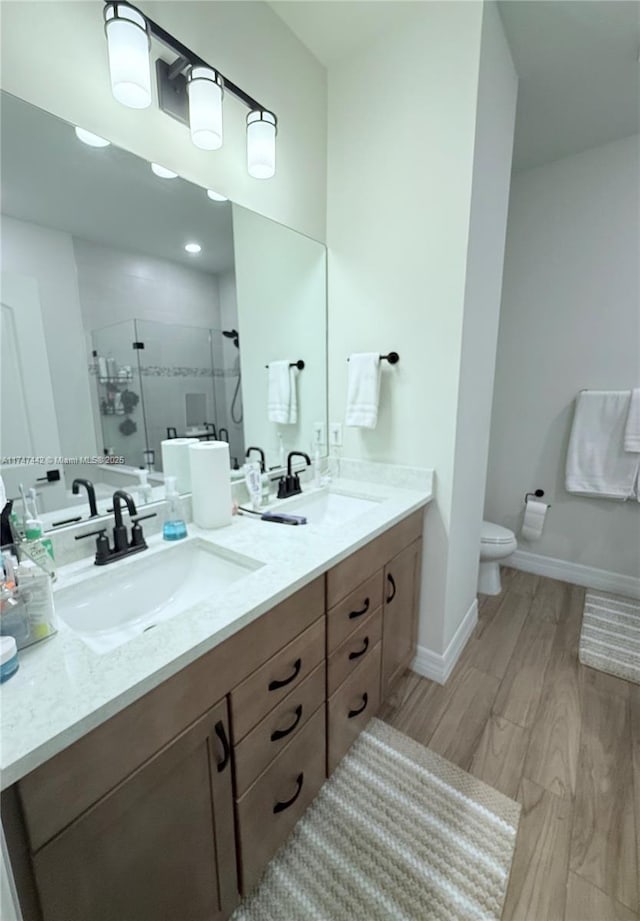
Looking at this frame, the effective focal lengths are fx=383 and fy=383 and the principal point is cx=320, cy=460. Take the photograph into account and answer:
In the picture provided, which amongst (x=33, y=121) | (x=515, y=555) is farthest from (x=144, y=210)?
(x=515, y=555)

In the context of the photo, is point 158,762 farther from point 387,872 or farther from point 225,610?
point 387,872

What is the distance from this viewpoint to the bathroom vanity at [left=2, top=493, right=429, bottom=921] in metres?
0.58

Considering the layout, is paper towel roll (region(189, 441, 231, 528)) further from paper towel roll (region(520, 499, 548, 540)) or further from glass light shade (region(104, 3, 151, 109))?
paper towel roll (region(520, 499, 548, 540))

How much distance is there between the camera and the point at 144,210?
1.19 meters

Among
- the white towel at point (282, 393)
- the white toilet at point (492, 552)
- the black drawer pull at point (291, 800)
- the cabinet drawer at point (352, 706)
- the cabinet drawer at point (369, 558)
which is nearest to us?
the black drawer pull at point (291, 800)

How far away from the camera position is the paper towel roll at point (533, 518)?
2594 millimetres

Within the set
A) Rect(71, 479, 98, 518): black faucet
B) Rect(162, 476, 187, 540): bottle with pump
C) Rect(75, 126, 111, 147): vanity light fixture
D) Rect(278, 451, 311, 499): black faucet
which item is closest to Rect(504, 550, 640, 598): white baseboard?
Rect(278, 451, 311, 499): black faucet

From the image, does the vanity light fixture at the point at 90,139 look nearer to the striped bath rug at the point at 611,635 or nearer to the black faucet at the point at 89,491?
the black faucet at the point at 89,491

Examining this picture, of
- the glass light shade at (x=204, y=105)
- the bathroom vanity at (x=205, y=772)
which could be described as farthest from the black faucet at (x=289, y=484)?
the glass light shade at (x=204, y=105)

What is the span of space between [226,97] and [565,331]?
7.37 feet

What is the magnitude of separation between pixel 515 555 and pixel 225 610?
258cm

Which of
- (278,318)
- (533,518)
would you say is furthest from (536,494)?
(278,318)

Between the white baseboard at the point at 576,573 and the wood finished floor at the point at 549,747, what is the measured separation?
45 cm

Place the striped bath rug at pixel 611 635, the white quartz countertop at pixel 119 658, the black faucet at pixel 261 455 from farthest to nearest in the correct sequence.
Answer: the striped bath rug at pixel 611 635
the black faucet at pixel 261 455
the white quartz countertop at pixel 119 658
